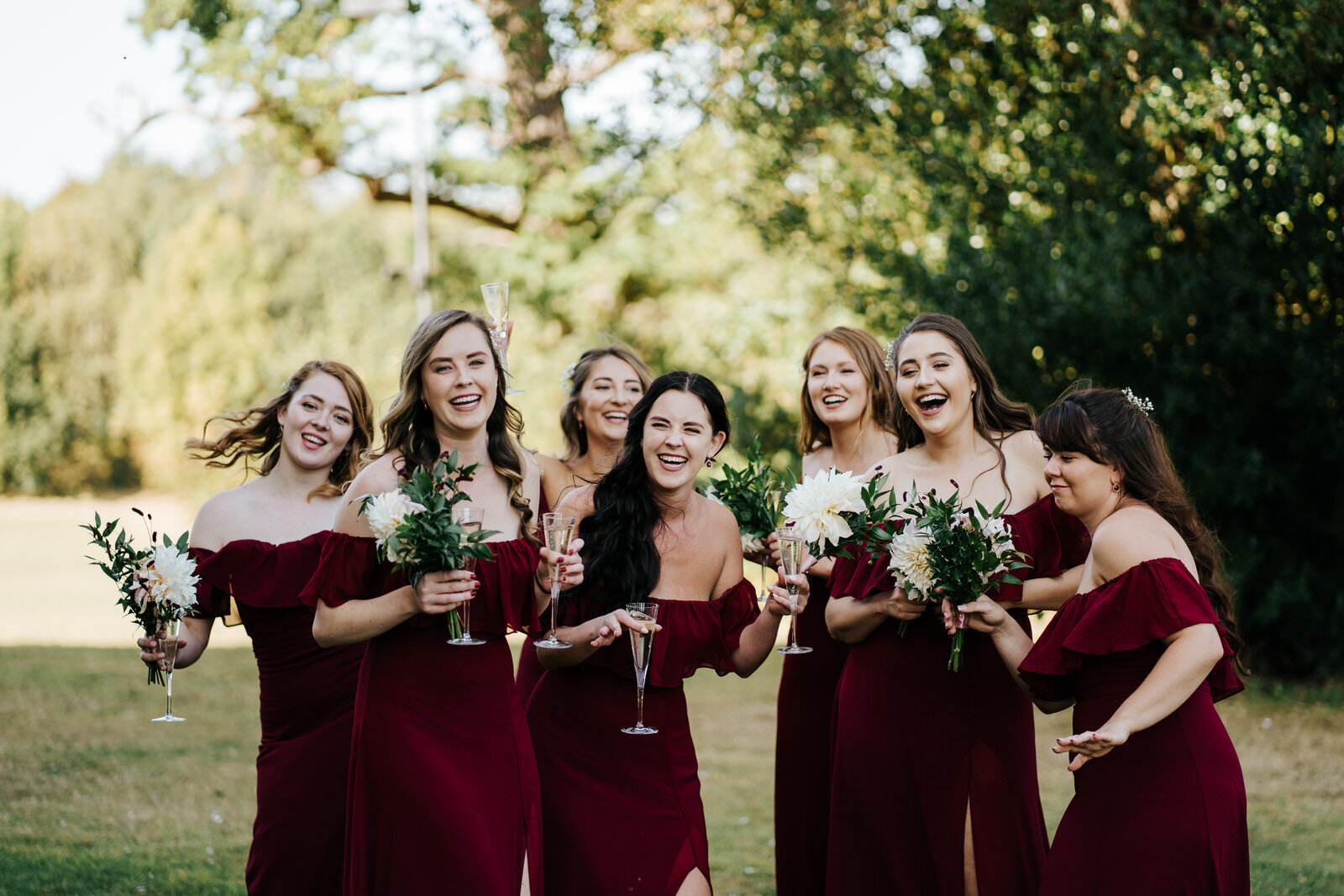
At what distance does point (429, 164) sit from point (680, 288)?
618 centimetres

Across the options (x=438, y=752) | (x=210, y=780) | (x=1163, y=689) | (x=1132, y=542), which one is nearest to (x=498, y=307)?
(x=438, y=752)

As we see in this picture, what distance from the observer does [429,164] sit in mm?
25422

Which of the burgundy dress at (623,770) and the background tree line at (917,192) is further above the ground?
the background tree line at (917,192)

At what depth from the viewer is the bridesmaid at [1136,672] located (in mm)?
3584

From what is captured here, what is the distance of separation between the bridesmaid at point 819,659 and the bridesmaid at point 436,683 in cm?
142

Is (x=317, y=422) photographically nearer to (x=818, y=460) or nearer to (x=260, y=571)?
(x=260, y=571)

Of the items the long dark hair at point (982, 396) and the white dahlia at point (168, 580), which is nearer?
the white dahlia at point (168, 580)

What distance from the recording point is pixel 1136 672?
3762 mm

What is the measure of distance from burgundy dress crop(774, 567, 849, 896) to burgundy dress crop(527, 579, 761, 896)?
43.6 inches

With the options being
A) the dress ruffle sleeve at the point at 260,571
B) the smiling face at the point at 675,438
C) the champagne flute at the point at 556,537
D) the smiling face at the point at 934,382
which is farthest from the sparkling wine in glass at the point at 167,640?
the smiling face at the point at 934,382

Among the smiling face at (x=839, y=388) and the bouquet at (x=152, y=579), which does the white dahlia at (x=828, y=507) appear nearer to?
the smiling face at (x=839, y=388)

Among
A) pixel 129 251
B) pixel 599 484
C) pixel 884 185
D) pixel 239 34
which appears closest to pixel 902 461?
pixel 599 484

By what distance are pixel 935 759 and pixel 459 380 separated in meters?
2.24

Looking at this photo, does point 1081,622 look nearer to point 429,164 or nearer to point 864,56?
point 864,56
